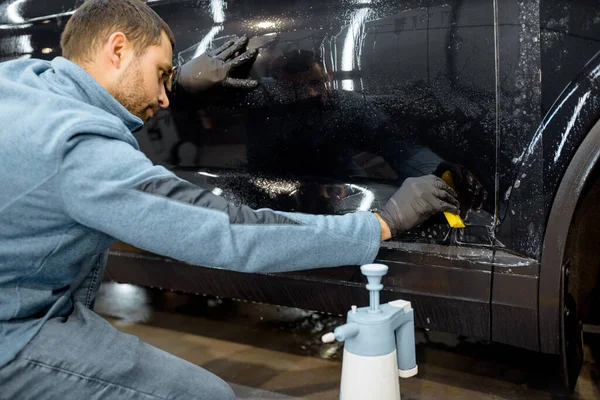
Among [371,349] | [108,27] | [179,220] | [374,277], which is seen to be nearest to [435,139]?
[374,277]

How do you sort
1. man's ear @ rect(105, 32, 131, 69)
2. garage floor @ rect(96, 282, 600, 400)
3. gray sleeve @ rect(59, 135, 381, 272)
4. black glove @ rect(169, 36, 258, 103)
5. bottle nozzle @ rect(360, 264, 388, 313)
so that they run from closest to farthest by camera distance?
gray sleeve @ rect(59, 135, 381, 272) < bottle nozzle @ rect(360, 264, 388, 313) < man's ear @ rect(105, 32, 131, 69) < black glove @ rect(169, 36, 258, 103) < garage floor @ rect(96, 282, 600, 400)

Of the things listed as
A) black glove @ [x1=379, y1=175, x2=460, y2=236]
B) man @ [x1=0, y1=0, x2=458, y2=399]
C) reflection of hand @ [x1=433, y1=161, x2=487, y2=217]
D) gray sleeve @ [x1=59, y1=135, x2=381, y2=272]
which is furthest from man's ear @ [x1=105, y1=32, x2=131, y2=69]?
reflection of hand @ [x1=433, y1=161, x2=487, y2=217]

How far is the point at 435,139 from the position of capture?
1510 millimetres

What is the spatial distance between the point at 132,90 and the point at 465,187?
81 centimetres

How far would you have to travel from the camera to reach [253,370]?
83.1 inches

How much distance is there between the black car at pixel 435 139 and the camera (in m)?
1.38

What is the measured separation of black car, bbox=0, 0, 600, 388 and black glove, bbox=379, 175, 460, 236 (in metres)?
0.07

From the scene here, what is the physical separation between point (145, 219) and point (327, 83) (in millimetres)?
687

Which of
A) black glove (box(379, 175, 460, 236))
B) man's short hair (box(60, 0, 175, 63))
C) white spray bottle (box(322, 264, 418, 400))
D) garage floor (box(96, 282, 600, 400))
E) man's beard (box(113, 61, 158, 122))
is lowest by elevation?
garage floor (box(96, 282, 600, 400))

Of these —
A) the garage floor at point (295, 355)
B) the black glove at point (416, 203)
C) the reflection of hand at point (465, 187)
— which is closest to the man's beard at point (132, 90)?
the black glove at point (416, 203)

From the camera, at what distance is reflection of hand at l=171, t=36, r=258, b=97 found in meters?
1.69

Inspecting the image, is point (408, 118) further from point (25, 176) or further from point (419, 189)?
point (25, 176)

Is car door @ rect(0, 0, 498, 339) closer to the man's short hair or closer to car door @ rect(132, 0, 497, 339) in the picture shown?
car door @ rect(132, 0, 497, 339)

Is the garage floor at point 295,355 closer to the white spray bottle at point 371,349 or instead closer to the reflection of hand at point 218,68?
the white spray bottle at point 371,349
